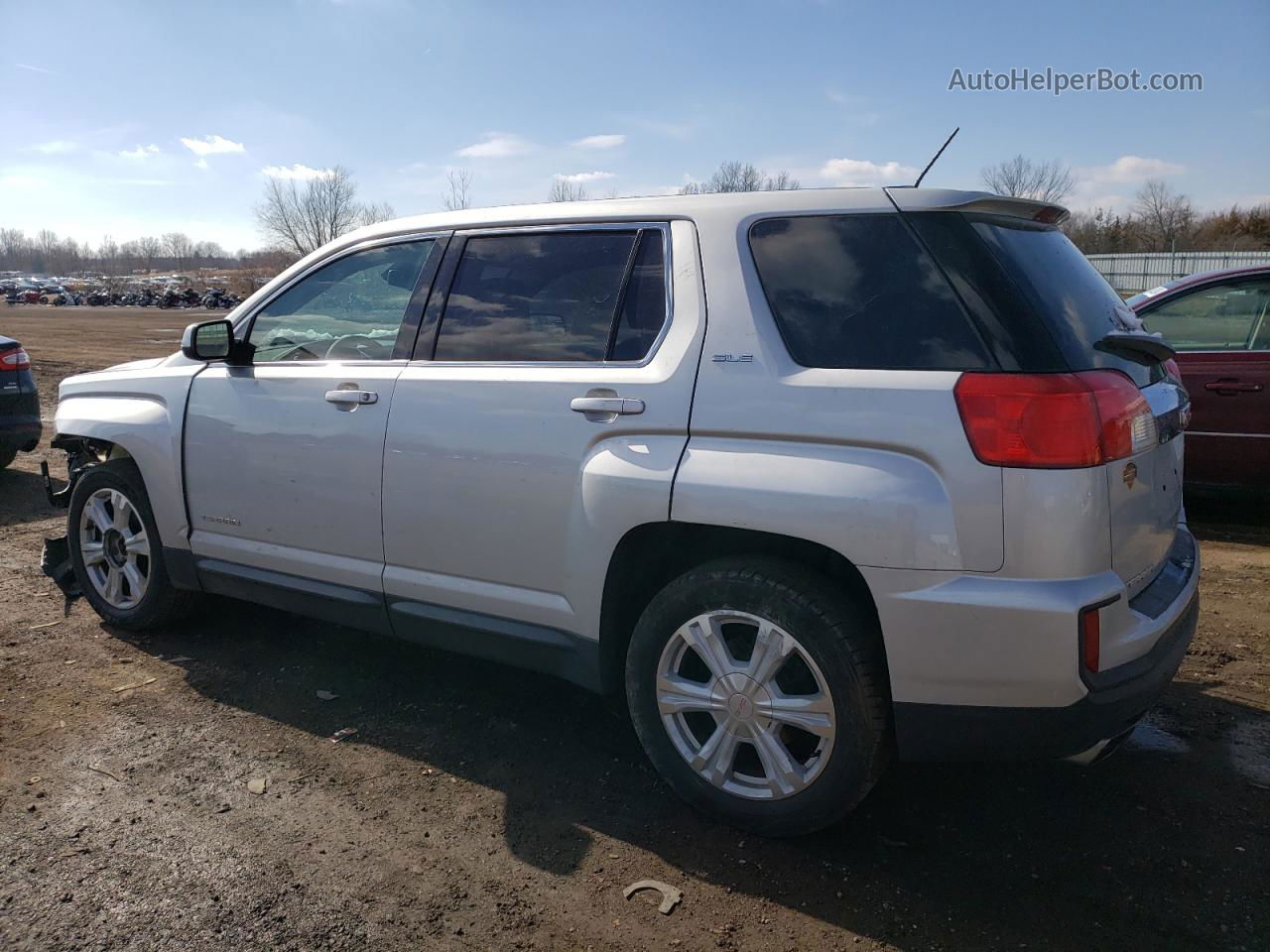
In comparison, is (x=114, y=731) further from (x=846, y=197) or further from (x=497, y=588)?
(x=846, y=197)

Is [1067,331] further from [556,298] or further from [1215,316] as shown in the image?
[1215,316]

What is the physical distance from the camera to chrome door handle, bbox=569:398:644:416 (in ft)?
10.2

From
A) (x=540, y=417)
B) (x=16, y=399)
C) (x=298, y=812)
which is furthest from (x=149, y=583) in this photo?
(x=16, y=399)

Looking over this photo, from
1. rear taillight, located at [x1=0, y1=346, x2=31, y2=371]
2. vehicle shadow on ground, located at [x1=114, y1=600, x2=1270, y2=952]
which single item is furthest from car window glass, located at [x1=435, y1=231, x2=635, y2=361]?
rear taillight, located at [x1=0, y1=346, x2=31, y2=371]

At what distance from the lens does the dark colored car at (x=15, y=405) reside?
8.12 meters

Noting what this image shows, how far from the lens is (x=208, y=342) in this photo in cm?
426

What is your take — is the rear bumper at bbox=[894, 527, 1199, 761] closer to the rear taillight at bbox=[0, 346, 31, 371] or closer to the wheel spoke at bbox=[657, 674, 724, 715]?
the wheel spoke at bbox=[657, 674, 724, 715]

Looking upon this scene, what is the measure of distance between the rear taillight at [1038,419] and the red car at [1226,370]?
15.3 ft

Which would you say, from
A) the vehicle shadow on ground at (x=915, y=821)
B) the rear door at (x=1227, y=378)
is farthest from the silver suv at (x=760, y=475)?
the rear door at (x=1227, y=378)

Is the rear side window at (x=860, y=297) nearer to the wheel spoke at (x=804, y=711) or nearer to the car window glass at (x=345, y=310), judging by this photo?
the wheel spoke at (x=804, y=711)

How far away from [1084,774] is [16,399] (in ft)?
27.7

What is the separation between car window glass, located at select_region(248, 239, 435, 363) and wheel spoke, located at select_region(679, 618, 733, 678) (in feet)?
5.68

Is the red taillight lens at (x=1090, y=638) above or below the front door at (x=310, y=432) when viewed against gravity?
below

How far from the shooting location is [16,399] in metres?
8.20
